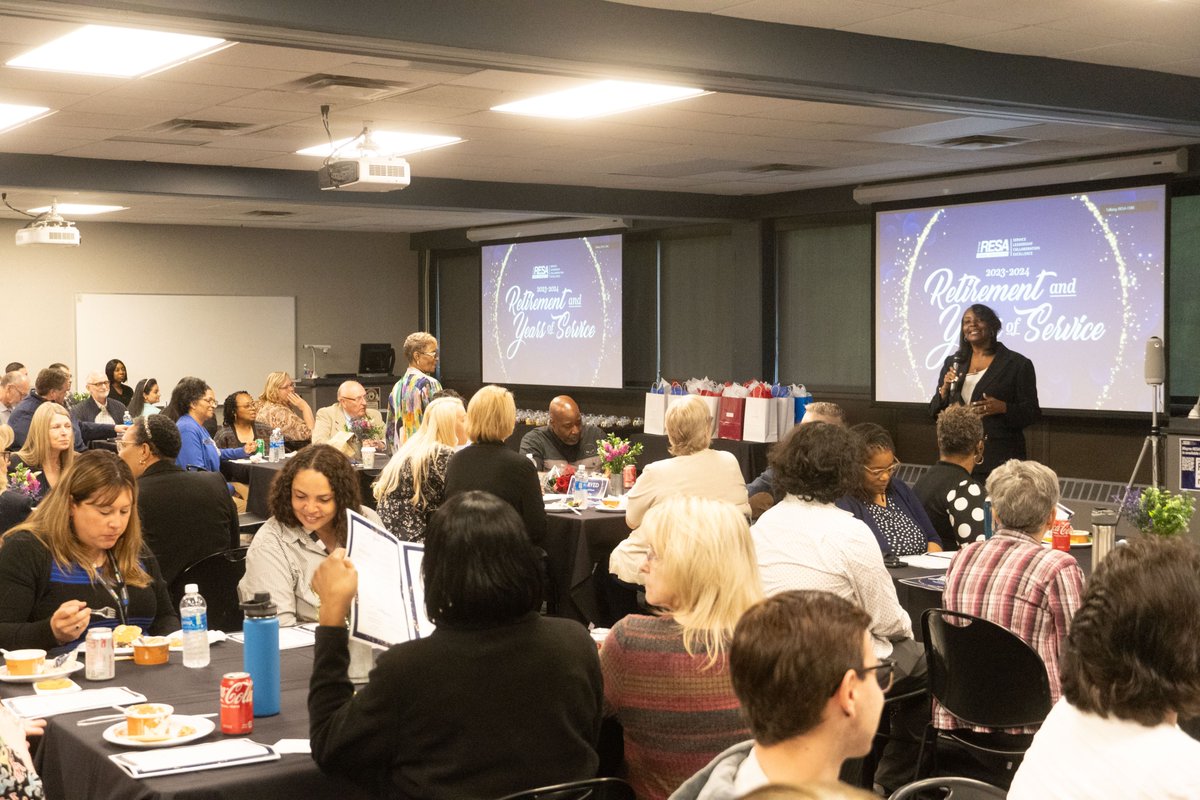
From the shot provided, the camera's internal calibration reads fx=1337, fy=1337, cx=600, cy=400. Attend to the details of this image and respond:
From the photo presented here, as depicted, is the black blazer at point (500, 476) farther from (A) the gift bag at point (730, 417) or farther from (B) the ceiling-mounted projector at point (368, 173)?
(A) the gift bag at point (730, 417)

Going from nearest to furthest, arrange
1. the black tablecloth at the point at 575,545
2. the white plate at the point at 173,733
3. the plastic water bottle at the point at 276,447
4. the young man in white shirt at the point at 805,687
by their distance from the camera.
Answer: the young man in white shirt at the point at 805,687 → the white plate at the point at 173,733 → the black tablecloth at the point at 575,545 → the plastic water bottle at the point at 276,447

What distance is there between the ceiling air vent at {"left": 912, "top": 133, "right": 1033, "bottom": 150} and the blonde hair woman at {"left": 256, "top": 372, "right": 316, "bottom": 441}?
4745 millimetres

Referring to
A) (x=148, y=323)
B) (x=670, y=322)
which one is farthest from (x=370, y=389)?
(x=670, y=322)

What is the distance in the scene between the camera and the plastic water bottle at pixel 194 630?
329 cm

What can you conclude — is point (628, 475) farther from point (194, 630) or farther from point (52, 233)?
point (52, 233)

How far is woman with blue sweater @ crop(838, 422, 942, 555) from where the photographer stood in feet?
16.6

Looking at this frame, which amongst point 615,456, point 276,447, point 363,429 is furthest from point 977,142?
point 276,447

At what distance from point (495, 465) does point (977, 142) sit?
4.04m

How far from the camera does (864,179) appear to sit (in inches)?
404

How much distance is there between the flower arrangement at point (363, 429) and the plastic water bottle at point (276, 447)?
492 mm

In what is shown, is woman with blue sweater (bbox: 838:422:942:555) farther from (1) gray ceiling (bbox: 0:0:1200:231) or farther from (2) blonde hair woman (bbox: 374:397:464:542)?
(2) blonde hair woman (bbox: 374:397:464:542)

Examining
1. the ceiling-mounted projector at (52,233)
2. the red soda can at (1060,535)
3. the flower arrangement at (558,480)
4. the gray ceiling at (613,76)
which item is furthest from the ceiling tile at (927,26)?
the ceiling-mounted projector at (52,233)

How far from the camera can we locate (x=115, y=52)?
564 centimetres

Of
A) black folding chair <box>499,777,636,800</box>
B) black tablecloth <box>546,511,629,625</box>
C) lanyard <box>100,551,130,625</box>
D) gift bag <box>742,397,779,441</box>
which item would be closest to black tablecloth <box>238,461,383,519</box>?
black tablecloth <box>546,511,629,625</box>
